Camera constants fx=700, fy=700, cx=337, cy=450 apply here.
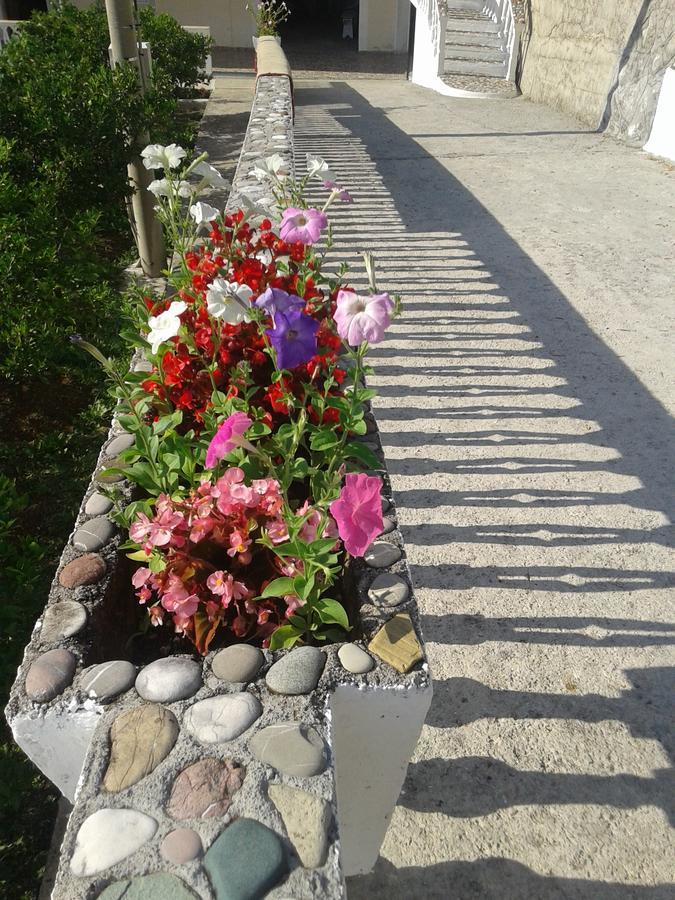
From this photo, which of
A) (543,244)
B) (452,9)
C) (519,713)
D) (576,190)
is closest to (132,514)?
(519,713)

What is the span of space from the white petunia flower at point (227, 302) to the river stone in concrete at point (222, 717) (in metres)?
0.87

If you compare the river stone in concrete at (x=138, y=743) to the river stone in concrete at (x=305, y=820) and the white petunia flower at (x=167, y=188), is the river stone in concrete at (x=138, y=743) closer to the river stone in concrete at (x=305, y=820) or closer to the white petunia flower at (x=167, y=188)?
the river stone in concrete at (x=305, y=820)

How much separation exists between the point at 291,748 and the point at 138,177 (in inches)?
192

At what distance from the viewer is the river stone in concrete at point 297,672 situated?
4.30 feet

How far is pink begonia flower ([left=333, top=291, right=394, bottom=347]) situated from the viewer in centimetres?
158

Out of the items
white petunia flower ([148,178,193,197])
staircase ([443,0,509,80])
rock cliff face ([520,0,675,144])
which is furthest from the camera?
staircase ([443,0,509,80])

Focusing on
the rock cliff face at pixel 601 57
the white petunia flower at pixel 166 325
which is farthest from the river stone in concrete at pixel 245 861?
the rock cliff face at pixel 601 57

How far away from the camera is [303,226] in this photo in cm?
220

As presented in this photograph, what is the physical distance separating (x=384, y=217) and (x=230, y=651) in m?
5.74

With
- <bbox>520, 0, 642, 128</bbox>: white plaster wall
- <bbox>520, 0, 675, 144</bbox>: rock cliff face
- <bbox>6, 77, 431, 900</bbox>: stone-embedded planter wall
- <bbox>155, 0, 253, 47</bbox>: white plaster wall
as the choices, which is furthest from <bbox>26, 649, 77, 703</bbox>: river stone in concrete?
<bbox>155, 0, 253, 47</bbox>: white plaster wall

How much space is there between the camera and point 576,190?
7176 mm

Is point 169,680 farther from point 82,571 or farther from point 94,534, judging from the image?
point 94,534

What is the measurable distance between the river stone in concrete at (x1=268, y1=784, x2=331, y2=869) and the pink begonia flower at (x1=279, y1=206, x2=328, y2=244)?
1.59 metres

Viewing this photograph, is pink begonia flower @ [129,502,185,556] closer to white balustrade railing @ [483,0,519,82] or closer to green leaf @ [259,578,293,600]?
green leaf @ [259,578,293,600]
